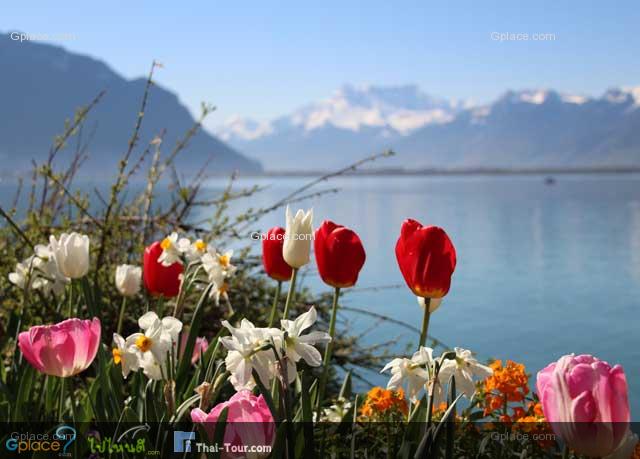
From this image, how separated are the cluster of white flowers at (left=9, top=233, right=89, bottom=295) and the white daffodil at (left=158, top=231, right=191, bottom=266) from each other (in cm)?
19

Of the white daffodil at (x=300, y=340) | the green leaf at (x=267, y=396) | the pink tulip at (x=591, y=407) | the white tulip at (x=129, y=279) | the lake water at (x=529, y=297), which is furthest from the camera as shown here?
the lake water at (x=529, y=297)

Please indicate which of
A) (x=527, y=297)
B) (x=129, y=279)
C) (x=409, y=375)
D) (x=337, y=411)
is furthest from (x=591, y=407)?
(x=527, y=297)

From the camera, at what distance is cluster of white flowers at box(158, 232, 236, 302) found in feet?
6.18

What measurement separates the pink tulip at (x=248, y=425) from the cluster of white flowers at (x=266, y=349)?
0.05 metres

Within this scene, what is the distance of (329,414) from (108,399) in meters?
0.52

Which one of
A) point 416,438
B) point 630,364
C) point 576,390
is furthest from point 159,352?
point 630,364

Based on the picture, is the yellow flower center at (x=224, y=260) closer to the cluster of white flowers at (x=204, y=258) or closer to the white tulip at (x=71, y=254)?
the cluster of white flowers at (x=204, y=258)

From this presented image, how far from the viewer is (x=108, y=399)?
5.39 ft

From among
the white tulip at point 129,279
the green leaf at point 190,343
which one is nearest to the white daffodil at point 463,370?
the green leaf at point 190,343

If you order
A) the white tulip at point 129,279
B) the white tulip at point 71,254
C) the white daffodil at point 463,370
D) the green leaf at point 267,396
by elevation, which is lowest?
the green leaf at point 267,396

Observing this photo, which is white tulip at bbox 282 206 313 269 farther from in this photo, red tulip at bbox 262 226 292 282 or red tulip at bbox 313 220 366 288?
red tulip at bbox 262 226 292 282

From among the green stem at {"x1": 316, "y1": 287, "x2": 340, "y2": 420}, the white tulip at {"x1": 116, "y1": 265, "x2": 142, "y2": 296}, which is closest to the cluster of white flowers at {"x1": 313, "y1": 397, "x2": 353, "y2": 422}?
the green stem at {"x1": 316, "y1": 287, "x2": 340, "y2": 420}

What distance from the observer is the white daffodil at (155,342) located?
4.84 feet

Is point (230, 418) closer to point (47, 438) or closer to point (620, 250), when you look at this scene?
point (47, 438)
